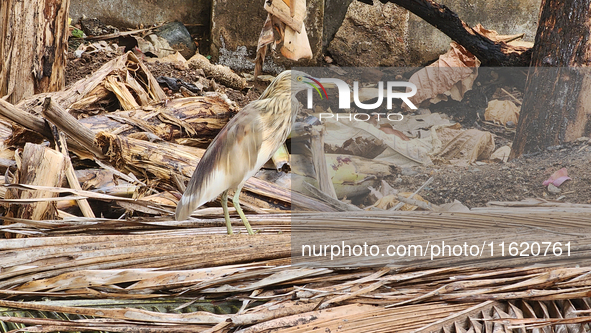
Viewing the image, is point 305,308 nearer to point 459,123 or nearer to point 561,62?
point 459,123

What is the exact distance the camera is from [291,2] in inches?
44.9

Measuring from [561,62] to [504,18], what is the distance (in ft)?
5.65

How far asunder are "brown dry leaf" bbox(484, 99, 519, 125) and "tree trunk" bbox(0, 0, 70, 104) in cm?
160

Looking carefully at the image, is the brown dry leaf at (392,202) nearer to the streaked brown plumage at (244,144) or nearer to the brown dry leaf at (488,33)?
the streaked brown plumage at (244,144)

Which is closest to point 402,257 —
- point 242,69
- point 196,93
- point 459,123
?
point 459,123

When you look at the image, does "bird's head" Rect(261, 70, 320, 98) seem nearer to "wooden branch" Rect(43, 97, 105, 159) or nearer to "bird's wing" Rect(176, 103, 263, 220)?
"bird's wing" Rect(176, 103, 263, 220)

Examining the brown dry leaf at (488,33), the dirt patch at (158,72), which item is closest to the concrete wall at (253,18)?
the dirt patch at (158,72)

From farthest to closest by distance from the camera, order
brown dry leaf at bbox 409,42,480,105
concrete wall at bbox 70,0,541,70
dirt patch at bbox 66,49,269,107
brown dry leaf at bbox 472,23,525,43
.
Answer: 1. concrete wall at bbox 70,0,541,70
2. dirt patch at bbox 66,49,269,107
3. brown dry leaf at bbox 472,23,525,43
4. brown dry leaf at bbox 409,42,480,105

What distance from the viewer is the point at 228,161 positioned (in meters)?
0.90

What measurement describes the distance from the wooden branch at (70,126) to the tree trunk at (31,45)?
741 millimetres

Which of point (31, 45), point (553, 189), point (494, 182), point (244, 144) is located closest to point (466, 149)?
point (494, 182)

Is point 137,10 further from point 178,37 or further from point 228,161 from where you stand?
point 228,161

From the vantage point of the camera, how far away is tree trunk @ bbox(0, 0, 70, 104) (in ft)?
5.80

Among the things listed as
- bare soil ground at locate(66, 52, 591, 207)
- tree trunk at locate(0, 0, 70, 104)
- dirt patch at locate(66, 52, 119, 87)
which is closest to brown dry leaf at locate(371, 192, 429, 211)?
bare soil ground at locate(66, 52, 591, 207)
